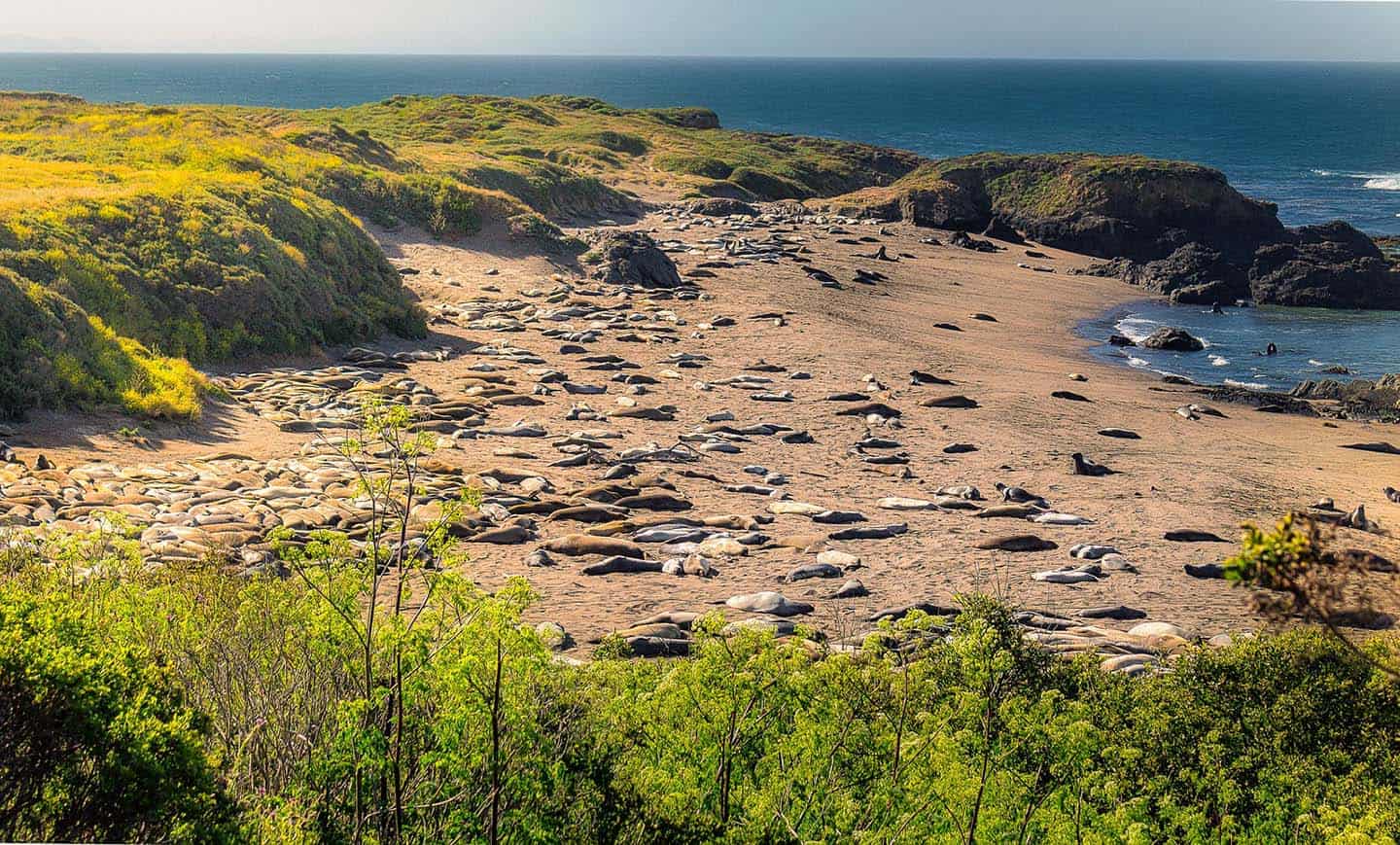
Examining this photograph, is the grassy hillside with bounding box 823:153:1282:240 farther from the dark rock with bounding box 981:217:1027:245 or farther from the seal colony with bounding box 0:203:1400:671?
the seal colony with bounding box 0:203:1400:671

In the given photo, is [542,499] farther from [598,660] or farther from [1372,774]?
[1372,774]

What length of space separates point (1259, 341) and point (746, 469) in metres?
25.8

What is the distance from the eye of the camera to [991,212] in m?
53.4

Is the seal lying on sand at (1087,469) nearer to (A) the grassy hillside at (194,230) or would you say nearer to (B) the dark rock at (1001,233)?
(A) the grassy hillside at (194,230)

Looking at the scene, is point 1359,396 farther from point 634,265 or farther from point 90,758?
point 90,758

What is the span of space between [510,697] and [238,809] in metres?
1.31

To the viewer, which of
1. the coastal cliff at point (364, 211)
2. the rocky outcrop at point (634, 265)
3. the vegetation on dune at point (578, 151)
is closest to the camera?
the coastal cliff at point (364, 211)

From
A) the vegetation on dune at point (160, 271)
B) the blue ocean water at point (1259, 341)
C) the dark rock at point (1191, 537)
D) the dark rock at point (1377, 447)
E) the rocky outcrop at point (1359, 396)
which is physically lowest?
the blue ocean water at point (1259, 341)

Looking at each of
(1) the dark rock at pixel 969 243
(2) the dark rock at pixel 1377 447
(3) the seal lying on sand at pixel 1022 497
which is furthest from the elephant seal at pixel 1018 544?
(1) the dark rock at pixel 969 243

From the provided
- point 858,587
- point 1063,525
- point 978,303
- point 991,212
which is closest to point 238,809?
point 858,587

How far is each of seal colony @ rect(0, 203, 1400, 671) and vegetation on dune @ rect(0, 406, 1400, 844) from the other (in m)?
1.32

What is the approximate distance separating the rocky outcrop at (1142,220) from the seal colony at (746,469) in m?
18.6

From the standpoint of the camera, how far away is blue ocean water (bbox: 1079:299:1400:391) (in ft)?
97.5

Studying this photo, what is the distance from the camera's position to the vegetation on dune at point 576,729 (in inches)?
181
